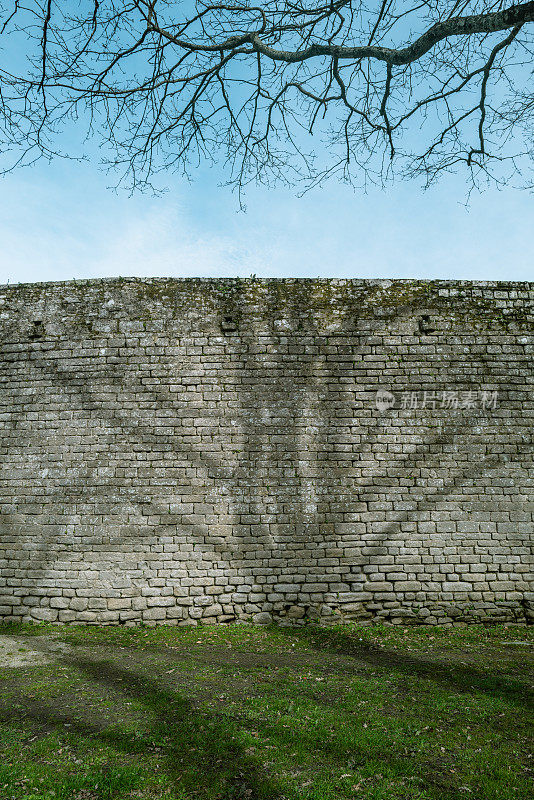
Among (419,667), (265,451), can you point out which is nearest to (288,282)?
(265,451)

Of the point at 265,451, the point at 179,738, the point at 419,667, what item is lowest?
the point at 419,667

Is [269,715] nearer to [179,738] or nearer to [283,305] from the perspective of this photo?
[179,738]

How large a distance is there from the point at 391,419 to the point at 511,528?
7.32 ft

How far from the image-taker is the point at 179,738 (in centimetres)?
351

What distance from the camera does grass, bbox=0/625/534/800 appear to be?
3.01 meters

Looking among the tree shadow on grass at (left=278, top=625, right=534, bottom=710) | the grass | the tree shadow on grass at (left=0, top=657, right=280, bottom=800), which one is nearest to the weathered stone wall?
the tree shadow on grass at (left=278, top=625, right=534, bottom=710)

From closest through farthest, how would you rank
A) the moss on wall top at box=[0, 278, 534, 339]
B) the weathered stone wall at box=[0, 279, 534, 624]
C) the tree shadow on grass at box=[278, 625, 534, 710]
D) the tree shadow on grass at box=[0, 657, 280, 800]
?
1. the tree shadow on grass at box=[0, 657, 280, 800]
2. the tree shadow on grass at box=[278, 625, 534, 710]
3. the weathered stone wall at box=[0, 279, 534, 624]
4. the moss on wall top at box=[0, 278, 534, 339]

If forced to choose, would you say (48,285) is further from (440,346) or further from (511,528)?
(511,528)

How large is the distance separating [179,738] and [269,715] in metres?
0.79

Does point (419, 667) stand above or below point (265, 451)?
below

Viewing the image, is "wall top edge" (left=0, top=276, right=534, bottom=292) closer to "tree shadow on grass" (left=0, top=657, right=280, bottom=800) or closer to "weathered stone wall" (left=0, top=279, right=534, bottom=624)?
"weathered stone wall" (left=0, top=279, right=534, bottom=624)

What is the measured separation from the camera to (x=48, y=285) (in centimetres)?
716

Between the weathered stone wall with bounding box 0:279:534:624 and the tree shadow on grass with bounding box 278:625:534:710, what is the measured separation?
1.19 feet

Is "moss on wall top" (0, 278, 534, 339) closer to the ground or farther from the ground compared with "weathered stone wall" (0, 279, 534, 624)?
farther from the ground
